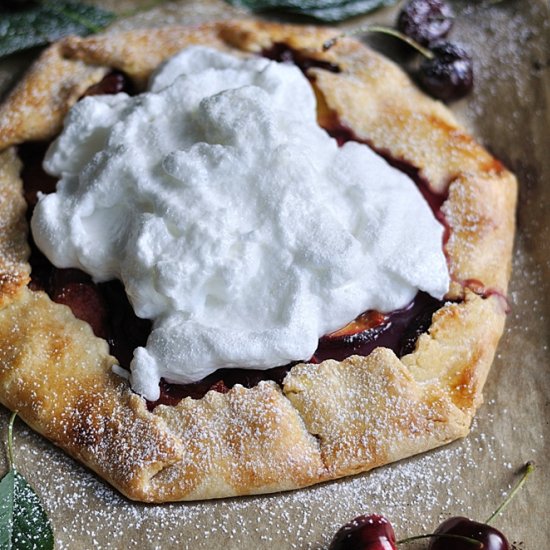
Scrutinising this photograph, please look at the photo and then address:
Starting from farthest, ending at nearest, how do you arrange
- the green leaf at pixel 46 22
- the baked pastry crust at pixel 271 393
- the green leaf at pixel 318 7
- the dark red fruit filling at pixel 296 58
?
the green leaf at pixel 318 7
the green leaf at pixel 46 22
the dark red fruit filling at pixel 296 58
the baked pastry crust at pixel 271 393

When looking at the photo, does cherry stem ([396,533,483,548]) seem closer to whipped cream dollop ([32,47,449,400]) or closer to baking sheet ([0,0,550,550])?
baking sheet ([0,0,550,550])

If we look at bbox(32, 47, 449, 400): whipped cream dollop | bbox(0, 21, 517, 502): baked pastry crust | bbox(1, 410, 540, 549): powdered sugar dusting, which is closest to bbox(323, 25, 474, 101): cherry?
bbox(0, 21, 517, 502): baked pastry crust

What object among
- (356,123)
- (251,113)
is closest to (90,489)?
(251,113)

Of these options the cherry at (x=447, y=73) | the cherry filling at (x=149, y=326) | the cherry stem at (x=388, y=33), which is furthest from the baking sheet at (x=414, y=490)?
the cherry stem at (x=388, y=33)

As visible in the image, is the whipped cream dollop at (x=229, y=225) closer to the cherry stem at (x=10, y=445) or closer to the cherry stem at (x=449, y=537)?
the cherry stem at (x=10, y=445)

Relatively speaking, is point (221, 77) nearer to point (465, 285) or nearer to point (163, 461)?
point (465, 285)

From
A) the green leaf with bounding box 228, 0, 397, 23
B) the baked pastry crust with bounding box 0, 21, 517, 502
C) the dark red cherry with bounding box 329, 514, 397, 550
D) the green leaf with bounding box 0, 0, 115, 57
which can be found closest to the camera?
the dark red cherry with bounding box 329, 514, 397, 550

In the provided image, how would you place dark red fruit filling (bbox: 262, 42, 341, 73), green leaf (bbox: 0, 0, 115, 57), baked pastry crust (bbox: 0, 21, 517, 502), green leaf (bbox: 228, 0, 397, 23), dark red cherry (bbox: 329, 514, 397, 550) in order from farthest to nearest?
green leaf (bbox: 228, 0, 397, 23) < green leaf (bbox: 0, 0, 115, 57) < dark red fruit filling (bbox: 262, 42, 341, 73) < baked pastry crust (bbox: 0, 21, 517, 502) < dark red cherry (bbox: 329, 514, 397, 550)
